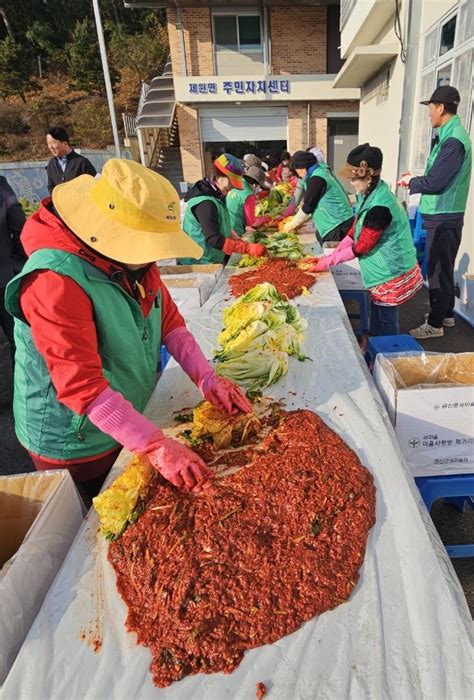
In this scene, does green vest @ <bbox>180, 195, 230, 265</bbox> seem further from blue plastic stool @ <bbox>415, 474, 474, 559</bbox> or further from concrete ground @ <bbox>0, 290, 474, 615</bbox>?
blue plastic stool @ <bbox>415, 474, 474, 559</bbox>

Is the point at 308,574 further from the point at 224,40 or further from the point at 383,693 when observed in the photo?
the point at 224,40

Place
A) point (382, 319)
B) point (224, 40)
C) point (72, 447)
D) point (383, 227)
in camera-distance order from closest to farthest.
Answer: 1. point (72, 447)
2. point (383, 227)
3. point (382, 319)
4. point (224, 40)

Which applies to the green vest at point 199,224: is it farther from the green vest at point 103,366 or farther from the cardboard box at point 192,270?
the green vest at point 103,366

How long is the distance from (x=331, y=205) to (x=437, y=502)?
3.83 meters

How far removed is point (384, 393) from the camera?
2.37 meters

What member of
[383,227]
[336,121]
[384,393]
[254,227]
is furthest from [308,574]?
[336,121]

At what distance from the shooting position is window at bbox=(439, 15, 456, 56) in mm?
6609

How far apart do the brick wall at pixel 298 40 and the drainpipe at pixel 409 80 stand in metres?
12.7

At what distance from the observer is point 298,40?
19.1 m

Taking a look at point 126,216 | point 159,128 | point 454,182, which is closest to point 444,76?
point 454,182

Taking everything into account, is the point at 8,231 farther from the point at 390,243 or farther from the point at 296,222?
the point at 296,222

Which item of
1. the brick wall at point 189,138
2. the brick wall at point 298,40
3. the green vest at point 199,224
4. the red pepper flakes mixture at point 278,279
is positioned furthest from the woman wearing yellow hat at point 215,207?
the brick wall at point 298,40

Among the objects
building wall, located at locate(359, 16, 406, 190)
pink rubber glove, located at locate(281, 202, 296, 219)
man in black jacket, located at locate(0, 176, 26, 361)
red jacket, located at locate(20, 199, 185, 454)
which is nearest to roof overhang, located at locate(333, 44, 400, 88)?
building wall, located at locate(359, 16, 406, 190)

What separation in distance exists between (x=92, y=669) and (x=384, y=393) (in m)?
1.78
